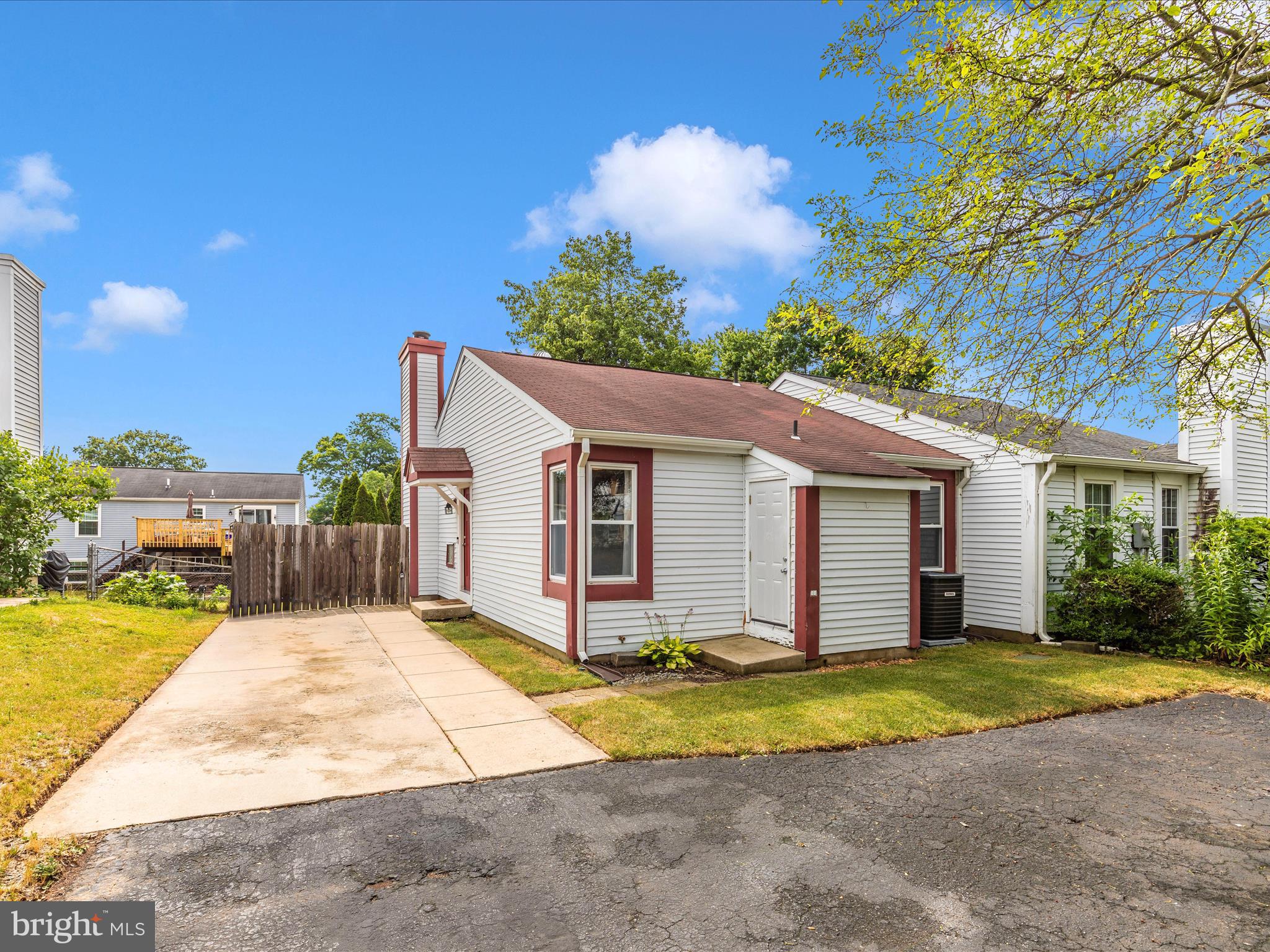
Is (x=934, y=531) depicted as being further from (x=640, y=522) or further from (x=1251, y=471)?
(x=1251, y=471)

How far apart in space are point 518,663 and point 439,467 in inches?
223

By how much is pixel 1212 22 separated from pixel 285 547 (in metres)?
15.5

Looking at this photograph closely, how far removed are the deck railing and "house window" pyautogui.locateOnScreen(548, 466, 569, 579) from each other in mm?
20702

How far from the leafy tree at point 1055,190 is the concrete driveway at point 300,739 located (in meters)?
4.67

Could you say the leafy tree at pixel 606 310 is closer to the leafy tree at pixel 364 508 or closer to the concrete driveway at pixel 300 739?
the leafy tree at pixel 364 508

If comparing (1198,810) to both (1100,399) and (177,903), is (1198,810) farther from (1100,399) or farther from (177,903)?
(177,903)

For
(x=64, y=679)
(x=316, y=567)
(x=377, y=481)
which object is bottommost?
(x=64, y=679)

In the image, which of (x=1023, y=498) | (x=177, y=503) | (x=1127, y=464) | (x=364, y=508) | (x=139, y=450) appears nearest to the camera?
(x=1023, y=498)

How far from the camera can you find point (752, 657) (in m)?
8.13

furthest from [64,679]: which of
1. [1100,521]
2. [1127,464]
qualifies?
[1127,464]

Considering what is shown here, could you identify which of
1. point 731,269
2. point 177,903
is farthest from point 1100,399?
point 731,269

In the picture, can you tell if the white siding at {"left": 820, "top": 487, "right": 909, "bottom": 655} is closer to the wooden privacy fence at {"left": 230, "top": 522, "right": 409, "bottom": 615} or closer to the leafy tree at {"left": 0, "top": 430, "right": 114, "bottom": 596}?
the wooden privacy fence at {"left": 230, "top": 522, "right": 409, "bottom": 615}

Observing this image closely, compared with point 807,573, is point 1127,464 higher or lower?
higher

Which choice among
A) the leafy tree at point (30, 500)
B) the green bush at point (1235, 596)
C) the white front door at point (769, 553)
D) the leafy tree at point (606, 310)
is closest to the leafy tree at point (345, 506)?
the leafy tree at point (606, 310)
